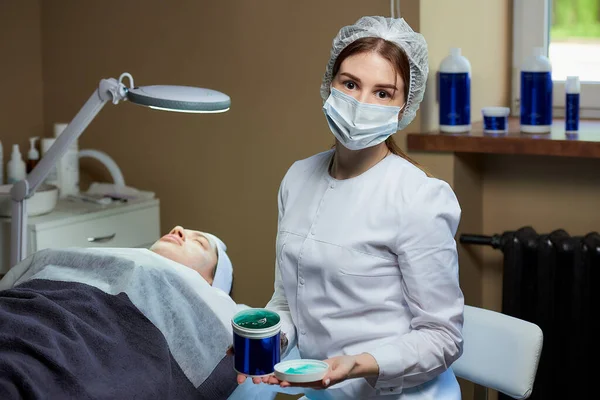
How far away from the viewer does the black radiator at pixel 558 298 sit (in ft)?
7.13

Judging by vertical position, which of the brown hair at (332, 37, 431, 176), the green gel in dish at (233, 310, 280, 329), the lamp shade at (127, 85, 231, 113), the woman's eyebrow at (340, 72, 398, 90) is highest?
the brown hair at (332, 37, 431, 176)

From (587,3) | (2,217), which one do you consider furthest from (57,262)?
(587,3)

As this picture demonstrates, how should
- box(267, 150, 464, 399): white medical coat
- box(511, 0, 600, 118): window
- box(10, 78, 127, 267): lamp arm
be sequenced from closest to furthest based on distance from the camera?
1. box(267, 150, 464, 399): white medical coat
2. box(10, 78, 127, 267): lamp arm
3. box(511, 0, 600, 118): window

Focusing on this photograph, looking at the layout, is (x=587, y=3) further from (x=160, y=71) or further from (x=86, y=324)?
(x=86, y=324)

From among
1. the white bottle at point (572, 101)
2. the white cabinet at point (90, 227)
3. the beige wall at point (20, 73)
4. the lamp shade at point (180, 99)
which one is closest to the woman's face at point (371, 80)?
the lamp shade at point (180, 99)

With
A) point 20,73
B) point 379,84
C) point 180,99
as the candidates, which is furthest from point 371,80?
point 20,73

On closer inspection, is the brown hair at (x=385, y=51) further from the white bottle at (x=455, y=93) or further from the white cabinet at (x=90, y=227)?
the white cabinet at (x=90, y=227)

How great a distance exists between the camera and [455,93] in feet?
7.27

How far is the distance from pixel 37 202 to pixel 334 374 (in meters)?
1.35

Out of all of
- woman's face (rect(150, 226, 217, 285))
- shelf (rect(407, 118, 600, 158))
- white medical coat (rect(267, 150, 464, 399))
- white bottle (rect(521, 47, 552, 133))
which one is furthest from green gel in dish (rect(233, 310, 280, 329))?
white bottle (rect(521, 47, 552, 133))

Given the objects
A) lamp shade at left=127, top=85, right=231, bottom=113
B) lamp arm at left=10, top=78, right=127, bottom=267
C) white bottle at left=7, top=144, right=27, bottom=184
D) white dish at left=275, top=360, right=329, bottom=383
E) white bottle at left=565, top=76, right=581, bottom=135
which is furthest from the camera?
white bottle at left=7, top=144, right=27, bottom=184

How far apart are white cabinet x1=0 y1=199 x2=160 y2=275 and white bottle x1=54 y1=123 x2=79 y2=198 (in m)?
0.07

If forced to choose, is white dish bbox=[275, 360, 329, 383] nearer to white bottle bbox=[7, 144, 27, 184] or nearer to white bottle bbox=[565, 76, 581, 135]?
white bottle bbox=[565, 76, 581, 135]

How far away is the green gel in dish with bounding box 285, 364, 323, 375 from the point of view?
4.22ft
